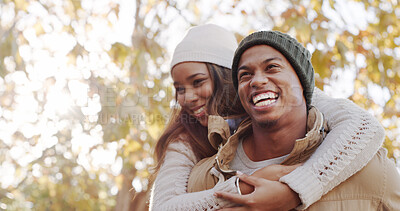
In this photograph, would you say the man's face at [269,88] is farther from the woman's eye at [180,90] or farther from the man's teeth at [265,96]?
the woman's eye at [180,90]

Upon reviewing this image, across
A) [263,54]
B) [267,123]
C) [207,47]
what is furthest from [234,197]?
[207,47]

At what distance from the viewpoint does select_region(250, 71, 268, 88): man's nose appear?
1822 mm

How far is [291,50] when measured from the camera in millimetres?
1897

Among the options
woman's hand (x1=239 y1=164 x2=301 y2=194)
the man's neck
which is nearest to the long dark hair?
the man's neck

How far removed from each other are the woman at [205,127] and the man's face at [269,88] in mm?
209

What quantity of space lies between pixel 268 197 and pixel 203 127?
1041mm

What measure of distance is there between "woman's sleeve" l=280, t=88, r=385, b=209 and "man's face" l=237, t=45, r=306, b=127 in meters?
0.21

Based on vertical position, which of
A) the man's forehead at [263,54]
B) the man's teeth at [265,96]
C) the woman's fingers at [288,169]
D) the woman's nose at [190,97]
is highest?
the man's forehead at [263,54]

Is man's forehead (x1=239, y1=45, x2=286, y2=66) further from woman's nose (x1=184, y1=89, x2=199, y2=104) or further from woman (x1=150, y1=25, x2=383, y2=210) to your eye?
woman's nose (x1=184, y1=89, x2=199, y2=104)

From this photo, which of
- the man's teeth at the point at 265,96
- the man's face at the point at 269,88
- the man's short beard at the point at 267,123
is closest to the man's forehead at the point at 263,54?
the man's face at the point at 269,88

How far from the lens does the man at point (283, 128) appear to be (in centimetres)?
165

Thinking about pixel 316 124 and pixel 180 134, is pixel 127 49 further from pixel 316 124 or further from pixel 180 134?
pixel 316 124

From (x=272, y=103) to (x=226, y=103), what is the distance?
2.31 ft

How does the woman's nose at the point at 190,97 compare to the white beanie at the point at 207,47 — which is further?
the white beanie at the point at 207,47
